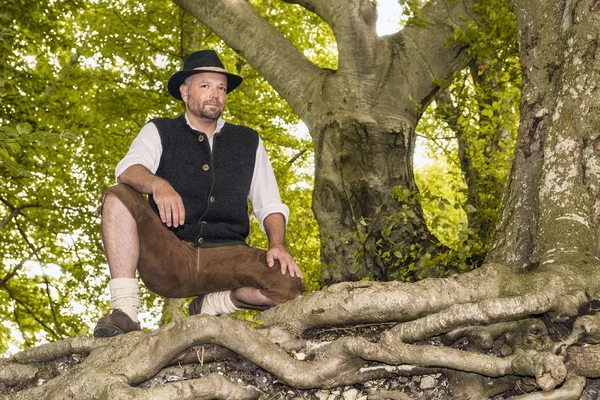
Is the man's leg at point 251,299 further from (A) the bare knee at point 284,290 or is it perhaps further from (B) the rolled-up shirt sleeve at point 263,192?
(B) the rolled-up shirt sleeve at point 263,192

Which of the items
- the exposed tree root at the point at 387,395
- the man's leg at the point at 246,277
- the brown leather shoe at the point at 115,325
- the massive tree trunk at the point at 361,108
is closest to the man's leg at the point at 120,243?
the brown leather shoe at the point at 115,325

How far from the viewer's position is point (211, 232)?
504cm

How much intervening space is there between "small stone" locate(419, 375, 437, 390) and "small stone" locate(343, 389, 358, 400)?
347mm

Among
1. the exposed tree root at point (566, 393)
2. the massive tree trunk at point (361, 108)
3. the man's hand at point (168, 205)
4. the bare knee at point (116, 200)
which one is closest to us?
the exposed tree root at point (566, 393)

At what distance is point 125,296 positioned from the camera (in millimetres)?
4426

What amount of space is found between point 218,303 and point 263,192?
31.7 inches

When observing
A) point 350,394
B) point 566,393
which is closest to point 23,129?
point 350,394

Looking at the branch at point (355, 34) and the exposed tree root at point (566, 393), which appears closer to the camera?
the exposed tree root at point (566, 393)

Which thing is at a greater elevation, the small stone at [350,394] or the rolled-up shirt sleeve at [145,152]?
the rolled-up shirt sleeve at [145,152]

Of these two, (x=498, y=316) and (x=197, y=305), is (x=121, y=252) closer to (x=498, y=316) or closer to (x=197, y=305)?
(x=197, y=305)

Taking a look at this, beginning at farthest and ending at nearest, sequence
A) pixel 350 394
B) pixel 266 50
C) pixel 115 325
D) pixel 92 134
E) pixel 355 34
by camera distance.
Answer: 1. pixel 92 134
2. pixel 266 50
3. pixel 355 34
4. pixel 115 325
5. pixel 350 394

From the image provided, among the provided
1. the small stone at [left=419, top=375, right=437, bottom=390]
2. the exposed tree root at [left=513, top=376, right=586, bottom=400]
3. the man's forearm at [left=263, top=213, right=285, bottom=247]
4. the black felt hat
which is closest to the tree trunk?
the exposed tree root at [left=513, top=376, right=586, bottom=400]

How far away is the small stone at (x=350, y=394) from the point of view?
3.97m

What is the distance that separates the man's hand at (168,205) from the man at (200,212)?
0.4 inches
